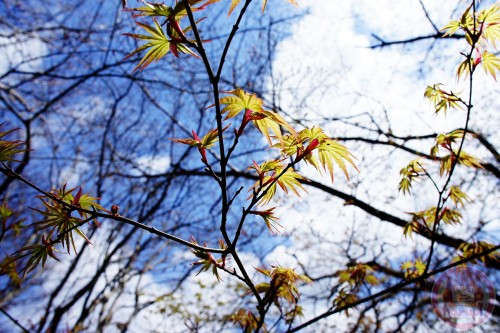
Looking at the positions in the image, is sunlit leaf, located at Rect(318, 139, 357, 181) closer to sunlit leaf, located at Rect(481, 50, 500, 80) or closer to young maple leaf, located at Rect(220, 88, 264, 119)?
young maple leaf, located at Rect(220, 88, 264, 119)

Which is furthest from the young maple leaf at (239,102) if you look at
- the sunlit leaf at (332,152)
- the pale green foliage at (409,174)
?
the pale green foliage at (409,174)

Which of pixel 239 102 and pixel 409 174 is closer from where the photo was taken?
pixel 239 102

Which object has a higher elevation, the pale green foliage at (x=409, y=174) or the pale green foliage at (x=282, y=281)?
the pale green foliage at (x=409, y=174)

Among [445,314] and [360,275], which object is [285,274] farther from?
[445,314]

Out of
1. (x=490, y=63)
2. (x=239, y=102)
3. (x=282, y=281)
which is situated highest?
(x=490, y=63)

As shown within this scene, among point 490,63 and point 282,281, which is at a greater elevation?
point 490,63

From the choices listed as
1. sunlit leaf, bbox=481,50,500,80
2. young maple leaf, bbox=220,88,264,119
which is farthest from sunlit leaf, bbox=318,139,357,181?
sunlit leaf, bbox=481,50,500,80

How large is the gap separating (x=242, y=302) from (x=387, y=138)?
3.72 m

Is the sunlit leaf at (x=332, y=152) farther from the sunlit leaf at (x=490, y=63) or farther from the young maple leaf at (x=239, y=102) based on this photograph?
the sunlit leaf at (x=490, y=63)

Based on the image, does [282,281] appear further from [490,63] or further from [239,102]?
[490,63]

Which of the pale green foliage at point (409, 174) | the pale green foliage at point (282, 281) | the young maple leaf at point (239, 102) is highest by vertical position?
the pale green foliage at point (409, 174)

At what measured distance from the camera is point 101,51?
5.43 meters

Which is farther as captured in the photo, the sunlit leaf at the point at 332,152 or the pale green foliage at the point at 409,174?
the pale green foliage at the point at 409,174

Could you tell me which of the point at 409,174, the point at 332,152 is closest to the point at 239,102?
the point at 332,152
